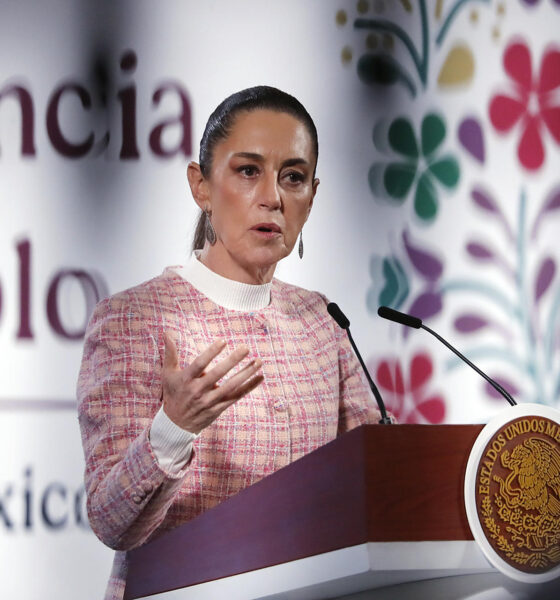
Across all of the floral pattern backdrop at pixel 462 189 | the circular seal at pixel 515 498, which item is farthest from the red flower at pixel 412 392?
the circular seal at pixel 515 498

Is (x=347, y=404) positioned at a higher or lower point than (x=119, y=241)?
lower

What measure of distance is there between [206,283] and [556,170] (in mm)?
1314

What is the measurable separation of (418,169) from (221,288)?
0.96 metres

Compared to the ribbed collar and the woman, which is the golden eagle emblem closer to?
the woman

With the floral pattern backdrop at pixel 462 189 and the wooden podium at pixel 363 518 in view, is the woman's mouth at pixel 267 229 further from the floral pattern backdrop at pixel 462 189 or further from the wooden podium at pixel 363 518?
the wooden podium at pixel 363 518

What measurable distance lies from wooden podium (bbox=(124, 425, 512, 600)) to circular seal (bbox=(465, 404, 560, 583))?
0.6 inches

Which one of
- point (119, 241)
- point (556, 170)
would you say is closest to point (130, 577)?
point (119, 241)

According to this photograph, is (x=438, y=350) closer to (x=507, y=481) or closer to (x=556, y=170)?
(x=556, y=170)

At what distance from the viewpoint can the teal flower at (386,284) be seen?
8.57 ft

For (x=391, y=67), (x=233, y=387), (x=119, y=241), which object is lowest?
Result: (x=233, y=387)

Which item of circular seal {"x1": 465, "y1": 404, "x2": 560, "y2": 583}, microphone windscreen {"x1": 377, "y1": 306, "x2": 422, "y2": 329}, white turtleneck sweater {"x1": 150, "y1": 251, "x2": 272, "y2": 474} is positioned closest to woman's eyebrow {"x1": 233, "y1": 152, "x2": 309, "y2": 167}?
white turtleneck sweater {"x1": 150, "y1": 251, "x2": 272, "y2": 474}

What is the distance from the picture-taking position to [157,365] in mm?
1748

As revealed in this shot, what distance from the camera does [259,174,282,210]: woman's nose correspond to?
6.39 feet

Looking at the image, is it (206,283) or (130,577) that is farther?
(206,283)
